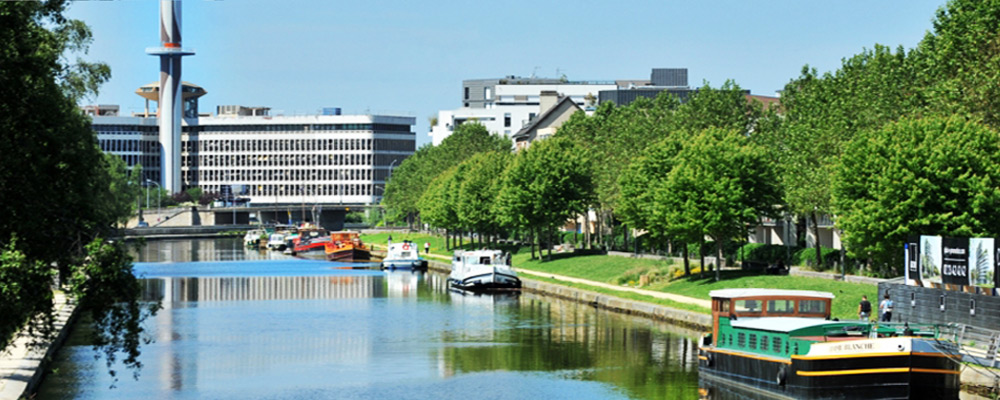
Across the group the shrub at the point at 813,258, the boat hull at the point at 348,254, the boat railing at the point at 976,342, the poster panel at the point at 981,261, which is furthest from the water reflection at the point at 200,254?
the boat railing at the point at 976,342

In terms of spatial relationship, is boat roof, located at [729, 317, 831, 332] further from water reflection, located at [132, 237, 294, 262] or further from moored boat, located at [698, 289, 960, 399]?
water reflection, located at [132, 237, 294, 262]

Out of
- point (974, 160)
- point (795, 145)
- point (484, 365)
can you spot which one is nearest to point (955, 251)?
point (974, 160)

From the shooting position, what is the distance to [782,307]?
48969 mm

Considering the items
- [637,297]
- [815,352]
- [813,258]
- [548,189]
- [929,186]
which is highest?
[548,189]

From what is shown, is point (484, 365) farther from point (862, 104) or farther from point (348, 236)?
point (348, 236)

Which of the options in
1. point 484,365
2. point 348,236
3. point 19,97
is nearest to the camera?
point 19,97

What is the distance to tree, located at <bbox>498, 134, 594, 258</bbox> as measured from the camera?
110375 millimetres

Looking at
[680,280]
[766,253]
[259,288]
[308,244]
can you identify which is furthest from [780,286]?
[308,244]

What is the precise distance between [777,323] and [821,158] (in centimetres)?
3366

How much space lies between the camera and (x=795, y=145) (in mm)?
79125

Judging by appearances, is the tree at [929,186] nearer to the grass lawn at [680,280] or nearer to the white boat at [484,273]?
the grass lawn at [680,280]

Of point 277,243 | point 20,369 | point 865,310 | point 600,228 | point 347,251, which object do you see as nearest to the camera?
point 20,369

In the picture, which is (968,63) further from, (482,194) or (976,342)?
(482,194)

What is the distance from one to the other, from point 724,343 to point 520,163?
6637 cm
